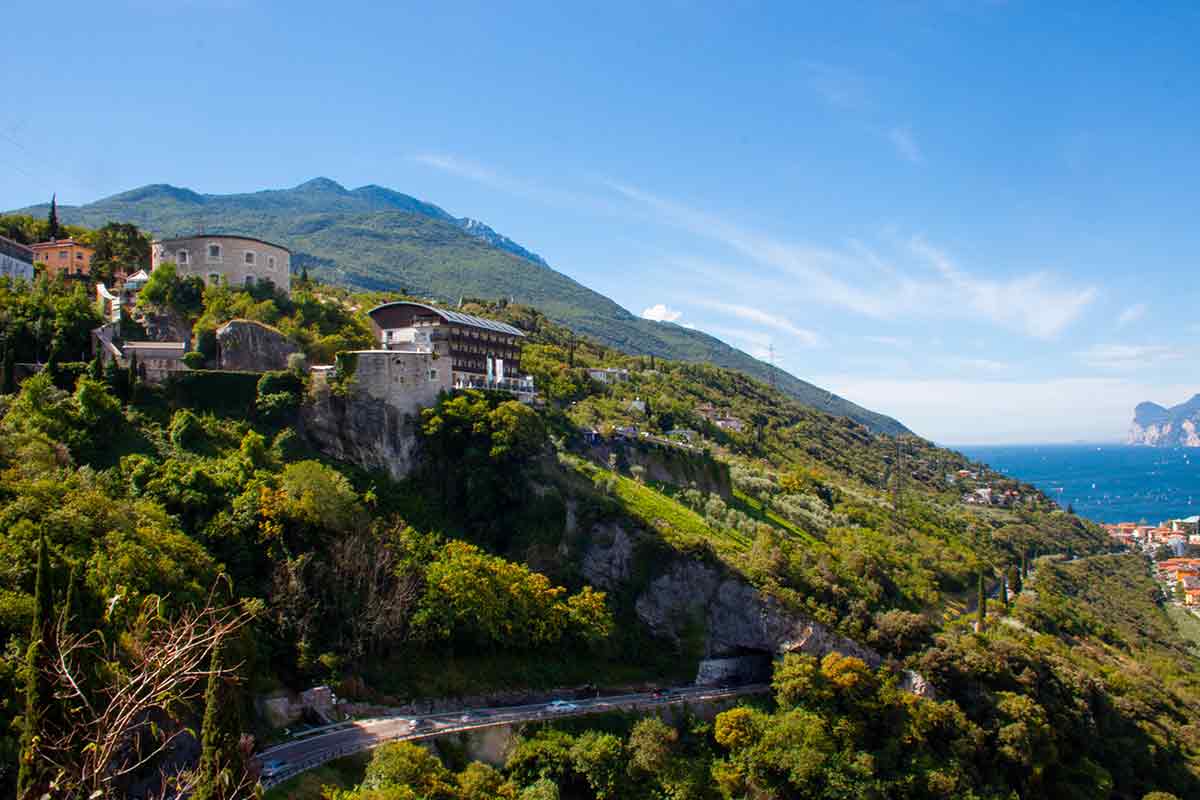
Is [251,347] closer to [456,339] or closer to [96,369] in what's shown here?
[96,369]

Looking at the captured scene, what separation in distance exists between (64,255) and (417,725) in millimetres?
44403

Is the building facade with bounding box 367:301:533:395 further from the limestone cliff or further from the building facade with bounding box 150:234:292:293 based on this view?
the limestone cliff

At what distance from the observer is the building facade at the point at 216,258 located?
5203 cm

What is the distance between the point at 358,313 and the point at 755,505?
117 ft

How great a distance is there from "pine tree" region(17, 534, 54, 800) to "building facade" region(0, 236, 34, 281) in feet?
138

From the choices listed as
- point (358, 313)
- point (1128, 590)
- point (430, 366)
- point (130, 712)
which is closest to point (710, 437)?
point (358, 313)

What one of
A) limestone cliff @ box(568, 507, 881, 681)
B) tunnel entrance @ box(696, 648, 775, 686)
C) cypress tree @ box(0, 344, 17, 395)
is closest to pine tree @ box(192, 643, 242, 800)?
limestone cliff @ box(568, 507, 881, 681)

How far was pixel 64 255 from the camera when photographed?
57219 millimetres

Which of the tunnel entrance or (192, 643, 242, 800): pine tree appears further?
the tunnel entrance

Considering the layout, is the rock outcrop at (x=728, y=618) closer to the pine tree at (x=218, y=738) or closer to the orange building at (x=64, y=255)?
the pine tree at (x=218, y=738)

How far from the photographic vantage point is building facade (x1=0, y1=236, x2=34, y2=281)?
5178 centimetres

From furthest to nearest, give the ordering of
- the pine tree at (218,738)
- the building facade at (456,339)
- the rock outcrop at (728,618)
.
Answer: the building facade at (456,339) < the rock outcrop at (728,618) < the pine tree at (218,738)

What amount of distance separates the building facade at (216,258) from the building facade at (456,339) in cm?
901

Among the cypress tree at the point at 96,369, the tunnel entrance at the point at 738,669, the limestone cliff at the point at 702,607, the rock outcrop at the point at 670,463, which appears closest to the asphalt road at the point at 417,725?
the tunnel entrance at the point at 738,669
